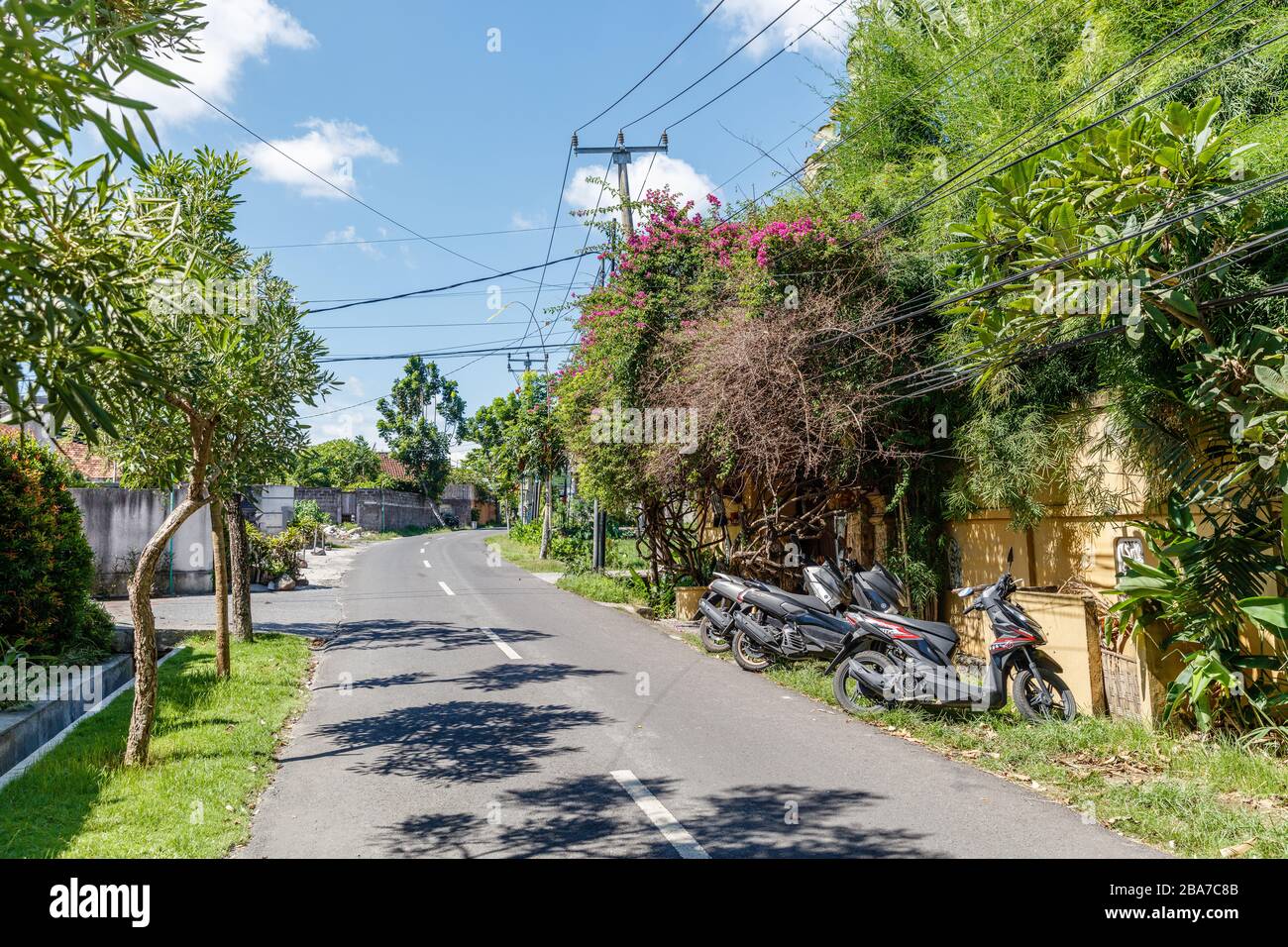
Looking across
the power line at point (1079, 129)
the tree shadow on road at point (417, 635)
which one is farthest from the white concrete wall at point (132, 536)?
the power line at point (1079, 129)

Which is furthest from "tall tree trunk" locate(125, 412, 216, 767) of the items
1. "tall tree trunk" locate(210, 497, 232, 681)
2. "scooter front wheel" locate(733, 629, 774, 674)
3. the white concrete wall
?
the white concrete wall

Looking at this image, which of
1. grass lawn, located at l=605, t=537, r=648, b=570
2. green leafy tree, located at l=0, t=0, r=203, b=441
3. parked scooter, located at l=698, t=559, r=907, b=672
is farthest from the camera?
grass lawn, located at l=605, t=537, r=648, b=570

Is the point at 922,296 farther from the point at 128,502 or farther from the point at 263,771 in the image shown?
the point at 128,502

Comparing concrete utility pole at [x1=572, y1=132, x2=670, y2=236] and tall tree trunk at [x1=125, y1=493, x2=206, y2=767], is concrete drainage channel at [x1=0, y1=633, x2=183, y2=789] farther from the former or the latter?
concrete utility pole at [x1=572, y1=132, x2=670, y2=236]

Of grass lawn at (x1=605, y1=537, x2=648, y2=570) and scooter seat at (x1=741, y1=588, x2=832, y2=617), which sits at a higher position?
scooter seat at (x1=741, y1=588, x2=832, y2=617)

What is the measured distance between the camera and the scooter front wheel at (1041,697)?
24.3 feet

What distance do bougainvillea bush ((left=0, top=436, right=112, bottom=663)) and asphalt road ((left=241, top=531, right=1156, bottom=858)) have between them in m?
2.83

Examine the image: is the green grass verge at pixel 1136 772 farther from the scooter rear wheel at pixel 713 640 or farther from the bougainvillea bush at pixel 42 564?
the bougainvillea bush at pixel 42 564

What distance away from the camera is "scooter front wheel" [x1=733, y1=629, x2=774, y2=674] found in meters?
10.5

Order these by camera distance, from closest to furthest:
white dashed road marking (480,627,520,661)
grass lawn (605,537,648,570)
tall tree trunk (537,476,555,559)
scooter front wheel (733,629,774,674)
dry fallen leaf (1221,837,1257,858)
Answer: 1. dry fallen leaf (1221,837,1257,858)
2. scooter front wheel (733,629,774,674)
3. white dashed road marking (480,627,520,661)
4. grass lawn (605,537,648,570)
5. tall tree trunk (537,476,555,559)

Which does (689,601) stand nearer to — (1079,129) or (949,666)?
(949,666)

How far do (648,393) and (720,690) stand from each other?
18.2 feet

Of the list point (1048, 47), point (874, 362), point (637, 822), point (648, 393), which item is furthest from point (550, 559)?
point (637, 822)

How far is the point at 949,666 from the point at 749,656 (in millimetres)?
3191
